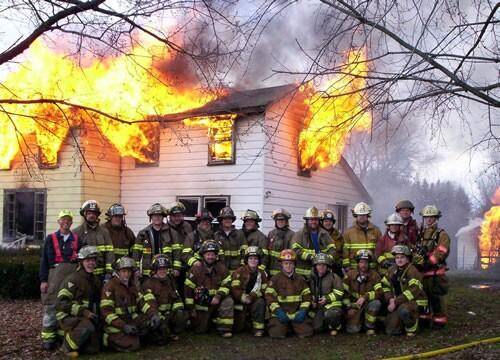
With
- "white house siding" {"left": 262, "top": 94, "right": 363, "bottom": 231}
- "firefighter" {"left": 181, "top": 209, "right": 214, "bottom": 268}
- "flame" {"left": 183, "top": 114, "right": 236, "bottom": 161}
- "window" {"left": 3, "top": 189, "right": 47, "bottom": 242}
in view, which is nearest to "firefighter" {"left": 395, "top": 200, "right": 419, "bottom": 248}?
"firefighter" {"left": 181, "top": 209, "right": 214, "bottom": 268}

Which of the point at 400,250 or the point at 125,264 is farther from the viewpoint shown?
the point at 400,250

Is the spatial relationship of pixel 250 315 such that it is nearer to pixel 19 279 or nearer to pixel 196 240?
pixel 196 240

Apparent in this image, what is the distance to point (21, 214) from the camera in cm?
1532

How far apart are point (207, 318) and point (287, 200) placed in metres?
5.35

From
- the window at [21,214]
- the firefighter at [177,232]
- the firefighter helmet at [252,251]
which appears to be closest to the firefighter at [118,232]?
the firefighter at [177,232]

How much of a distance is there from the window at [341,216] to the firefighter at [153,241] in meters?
7.91

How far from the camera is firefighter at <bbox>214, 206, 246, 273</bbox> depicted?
883cm

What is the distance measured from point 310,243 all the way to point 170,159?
6113 mm

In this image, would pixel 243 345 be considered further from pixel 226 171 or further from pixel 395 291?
pixel 226 171

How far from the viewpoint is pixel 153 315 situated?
7316mm

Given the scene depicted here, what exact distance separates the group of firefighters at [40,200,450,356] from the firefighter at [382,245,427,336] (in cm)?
1

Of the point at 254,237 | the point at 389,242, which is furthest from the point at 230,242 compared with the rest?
the point at 389,242

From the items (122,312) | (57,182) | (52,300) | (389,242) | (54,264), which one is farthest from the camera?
(57,182)

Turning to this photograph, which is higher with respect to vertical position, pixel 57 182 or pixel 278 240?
pixel 57 182
